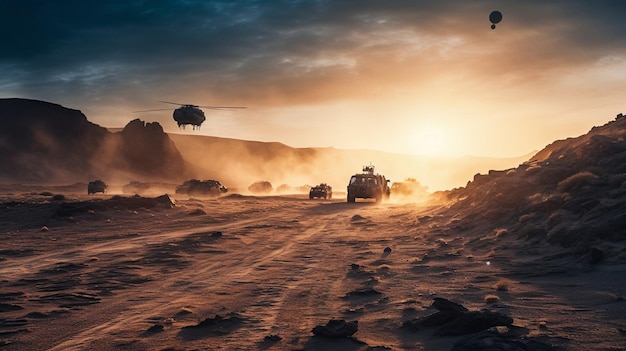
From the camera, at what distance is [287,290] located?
1028 centimetres

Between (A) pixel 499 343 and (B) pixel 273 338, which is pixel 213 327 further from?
(A) pixel 499 343

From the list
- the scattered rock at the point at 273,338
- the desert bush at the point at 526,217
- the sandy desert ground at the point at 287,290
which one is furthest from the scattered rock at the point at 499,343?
the desert bush at the point at 526,217

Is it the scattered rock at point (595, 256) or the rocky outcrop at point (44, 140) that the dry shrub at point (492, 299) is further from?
the rocky outcrop at point (44, 140)

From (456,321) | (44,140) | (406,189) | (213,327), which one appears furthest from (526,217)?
(44,140)

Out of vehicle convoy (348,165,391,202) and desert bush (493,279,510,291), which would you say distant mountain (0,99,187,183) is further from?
desert bush (493,279,510,291)

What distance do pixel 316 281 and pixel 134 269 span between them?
474 centimetres

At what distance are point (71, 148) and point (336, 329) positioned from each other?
443 feet

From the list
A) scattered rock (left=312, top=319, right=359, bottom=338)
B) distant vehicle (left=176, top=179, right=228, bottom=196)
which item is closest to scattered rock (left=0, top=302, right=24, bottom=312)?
scattered rock (left=312, top=319, right=359, bottom=338)

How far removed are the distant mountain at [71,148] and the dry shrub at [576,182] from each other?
115m

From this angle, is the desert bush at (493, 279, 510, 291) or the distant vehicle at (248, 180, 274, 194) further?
the distant vehicle at (248, 180, 274, 194)

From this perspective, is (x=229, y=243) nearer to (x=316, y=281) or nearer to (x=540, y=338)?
(x=316, y=281)

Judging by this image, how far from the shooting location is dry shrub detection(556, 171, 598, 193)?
1684 cm

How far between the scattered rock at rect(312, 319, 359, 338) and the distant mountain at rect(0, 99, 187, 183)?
392ft

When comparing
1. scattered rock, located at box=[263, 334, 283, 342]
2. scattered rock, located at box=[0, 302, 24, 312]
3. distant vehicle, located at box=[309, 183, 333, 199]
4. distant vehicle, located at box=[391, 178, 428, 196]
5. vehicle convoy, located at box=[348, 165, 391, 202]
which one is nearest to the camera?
scattered rock, located at box=[263, 334, 283, 342]
